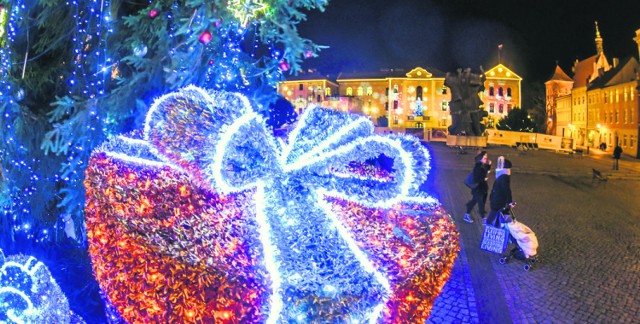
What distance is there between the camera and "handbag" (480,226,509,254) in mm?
7672

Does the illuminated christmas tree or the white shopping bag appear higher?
the illuminated christmas tree

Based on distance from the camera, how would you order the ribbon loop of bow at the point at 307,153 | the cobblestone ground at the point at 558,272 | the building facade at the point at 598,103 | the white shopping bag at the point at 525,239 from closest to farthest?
1. the ribbon loop of bow at the point at 307,153
2. the cobblestone ground at the point at 558,272
3. the white shopping bag at the point at 525,239
4. the building facade at the point at 598,103

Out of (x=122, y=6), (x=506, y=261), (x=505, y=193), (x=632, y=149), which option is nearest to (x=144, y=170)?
(x=122, y=6)

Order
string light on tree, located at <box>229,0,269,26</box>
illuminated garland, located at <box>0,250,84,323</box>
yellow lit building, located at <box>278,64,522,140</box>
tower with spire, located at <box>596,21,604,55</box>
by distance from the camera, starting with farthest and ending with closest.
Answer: yellow lit building, located at <box>278,64,522,140</box> < tower with spire, located at <box>596,21,604,55</box> < string light on tree, located at <box>229,0,269,26</box> < illuminated garland, located at <box>0,250,84,323</box>

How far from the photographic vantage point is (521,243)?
724 cm

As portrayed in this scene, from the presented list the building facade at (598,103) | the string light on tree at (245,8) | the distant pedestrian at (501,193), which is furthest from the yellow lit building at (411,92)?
the string light on tree at (245,8)

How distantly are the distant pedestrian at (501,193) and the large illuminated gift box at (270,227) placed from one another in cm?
713

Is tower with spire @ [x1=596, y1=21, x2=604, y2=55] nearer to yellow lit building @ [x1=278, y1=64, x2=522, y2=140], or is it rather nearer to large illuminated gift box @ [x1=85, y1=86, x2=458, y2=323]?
yellow lit building @ [x1=278, y1=64, x2=522, y2=140]

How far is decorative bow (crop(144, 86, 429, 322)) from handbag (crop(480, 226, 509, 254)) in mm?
7012

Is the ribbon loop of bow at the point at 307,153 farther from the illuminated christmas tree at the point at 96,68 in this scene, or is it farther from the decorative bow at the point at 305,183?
the illuminated christmas tree at the point at 96,68

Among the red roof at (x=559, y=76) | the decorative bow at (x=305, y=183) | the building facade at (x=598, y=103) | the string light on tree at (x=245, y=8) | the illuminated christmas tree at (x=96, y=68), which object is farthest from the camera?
the red roof at (x=559, y=76)

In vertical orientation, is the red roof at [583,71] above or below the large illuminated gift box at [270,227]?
above

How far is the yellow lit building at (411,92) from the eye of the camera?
261 feet

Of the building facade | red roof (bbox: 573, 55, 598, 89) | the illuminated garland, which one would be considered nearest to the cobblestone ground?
the illuminated garland
